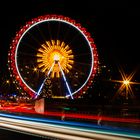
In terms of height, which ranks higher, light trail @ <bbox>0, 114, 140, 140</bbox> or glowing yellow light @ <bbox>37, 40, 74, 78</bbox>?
glowing yellow light @ <bbox>37, 40, 74, 78</bbox>

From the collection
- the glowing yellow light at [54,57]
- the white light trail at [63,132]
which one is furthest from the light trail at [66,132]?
the glowing yellow light at [54,57]

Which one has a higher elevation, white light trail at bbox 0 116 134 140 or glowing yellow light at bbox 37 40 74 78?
glowing yellow light at bbox 37 40 74 78

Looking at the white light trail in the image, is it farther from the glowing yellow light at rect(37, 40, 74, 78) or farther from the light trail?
the glowing yellow light at rect(37, 40, 74, 78)

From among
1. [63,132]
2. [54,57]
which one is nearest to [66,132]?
[63,132]

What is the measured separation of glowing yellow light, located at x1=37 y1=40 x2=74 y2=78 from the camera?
33.6 meters

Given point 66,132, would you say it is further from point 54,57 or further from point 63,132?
point 54,57

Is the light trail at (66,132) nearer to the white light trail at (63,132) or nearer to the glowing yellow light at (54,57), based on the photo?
the white light trail at (63,132)

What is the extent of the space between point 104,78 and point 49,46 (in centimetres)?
3446

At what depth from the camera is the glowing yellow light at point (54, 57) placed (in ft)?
110

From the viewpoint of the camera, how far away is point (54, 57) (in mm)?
33500

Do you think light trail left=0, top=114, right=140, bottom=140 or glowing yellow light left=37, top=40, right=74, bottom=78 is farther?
glowing yellow light left=37, top=40, right=74, bottom=78

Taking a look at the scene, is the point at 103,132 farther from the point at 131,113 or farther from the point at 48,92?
the point at 48,92

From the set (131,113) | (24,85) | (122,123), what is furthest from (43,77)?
(122,123)

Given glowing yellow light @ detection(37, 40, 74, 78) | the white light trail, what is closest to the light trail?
the white light trail
